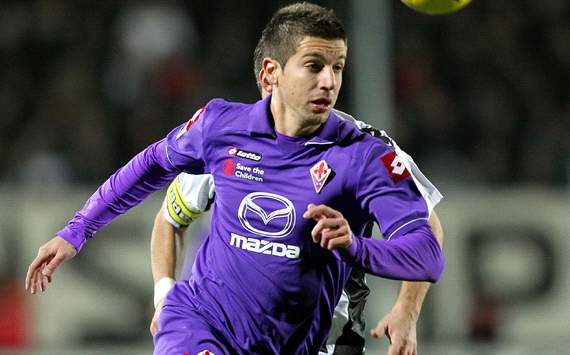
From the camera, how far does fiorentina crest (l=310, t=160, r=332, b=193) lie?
164 inches

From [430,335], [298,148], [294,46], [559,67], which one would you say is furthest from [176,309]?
[559,67]

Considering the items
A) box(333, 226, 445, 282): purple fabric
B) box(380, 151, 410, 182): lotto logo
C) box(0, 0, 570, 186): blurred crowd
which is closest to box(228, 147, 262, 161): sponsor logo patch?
box(380, 151, 410, 182): lotto logo

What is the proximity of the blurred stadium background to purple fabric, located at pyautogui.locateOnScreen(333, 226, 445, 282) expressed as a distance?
3.83 meters

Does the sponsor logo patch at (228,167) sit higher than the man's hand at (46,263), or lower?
higher

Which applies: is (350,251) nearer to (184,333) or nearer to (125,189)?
(184,333)

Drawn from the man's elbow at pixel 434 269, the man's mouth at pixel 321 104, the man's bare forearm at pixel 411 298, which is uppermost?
the man's mouth at pixel 321 104

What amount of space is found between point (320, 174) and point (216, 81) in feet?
→ 21.7

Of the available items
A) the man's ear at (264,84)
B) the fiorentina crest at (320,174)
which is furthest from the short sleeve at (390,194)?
the man's ear at (264,84)

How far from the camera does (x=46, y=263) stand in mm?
4535

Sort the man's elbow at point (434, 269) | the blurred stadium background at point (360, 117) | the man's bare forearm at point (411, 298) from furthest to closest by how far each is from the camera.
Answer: the blurred stadium background at point (360, 117)
the man's bare forearm at point (411, 298)
the man's elbow at point (434, 269)

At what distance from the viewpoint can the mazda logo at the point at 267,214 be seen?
4.21 metres

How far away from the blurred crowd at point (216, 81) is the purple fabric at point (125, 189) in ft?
15.1

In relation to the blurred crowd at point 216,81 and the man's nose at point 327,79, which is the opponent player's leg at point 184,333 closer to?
the man's nose at point 327,79

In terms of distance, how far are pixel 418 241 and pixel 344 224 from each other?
39 centimetres
